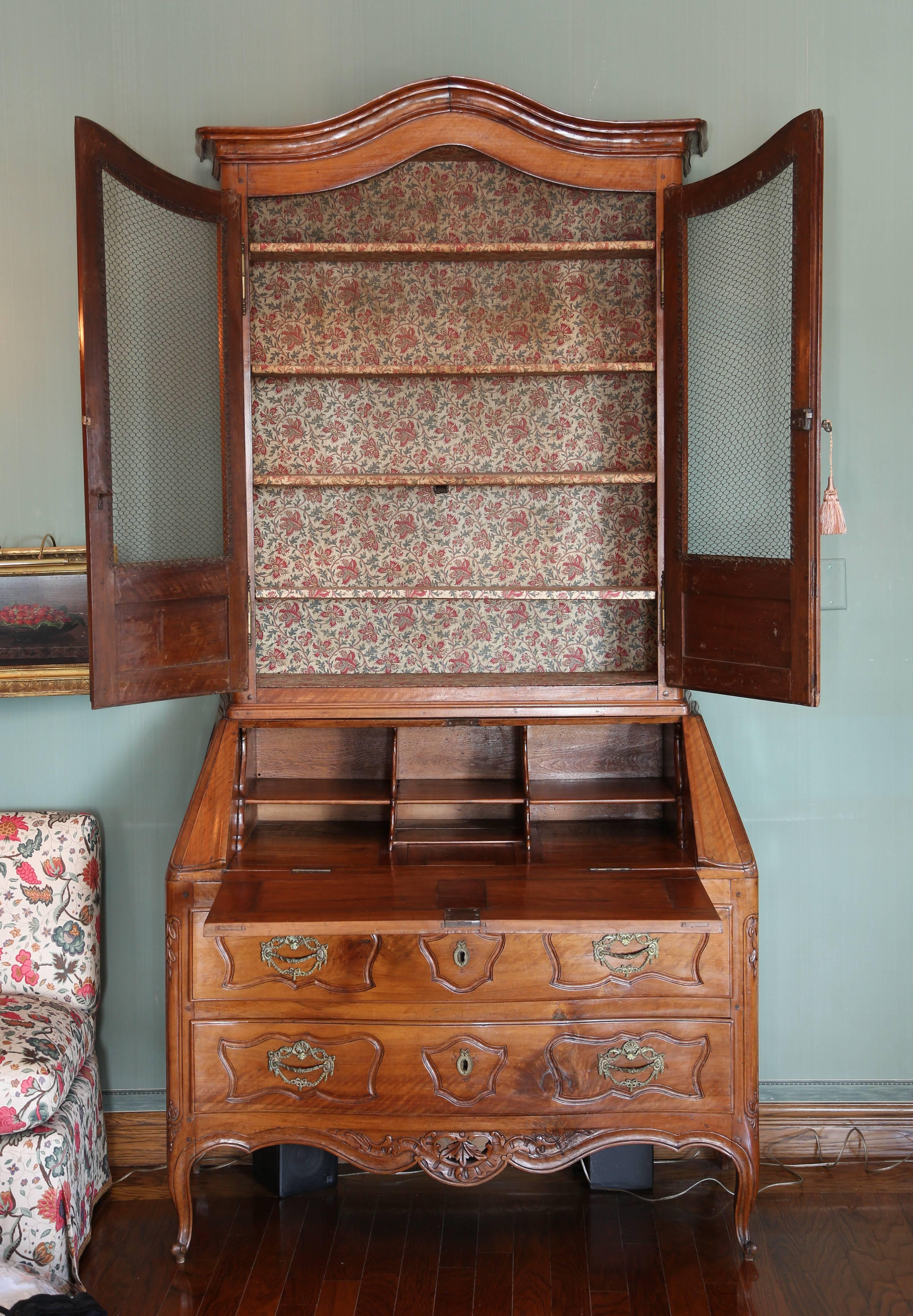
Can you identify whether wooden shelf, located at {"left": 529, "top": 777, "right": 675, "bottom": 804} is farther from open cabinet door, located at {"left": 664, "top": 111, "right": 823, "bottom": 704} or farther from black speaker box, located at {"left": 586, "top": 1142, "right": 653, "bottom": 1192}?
black speaker box, located at {"left": 586, "top": 1142, "right": 653, "bottom": 1192}

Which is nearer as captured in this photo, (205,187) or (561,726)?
(205,187)

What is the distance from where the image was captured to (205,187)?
2.59 meters

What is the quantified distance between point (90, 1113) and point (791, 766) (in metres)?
1.98

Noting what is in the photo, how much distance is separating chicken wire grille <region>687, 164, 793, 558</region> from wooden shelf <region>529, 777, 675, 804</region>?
0.60 meters

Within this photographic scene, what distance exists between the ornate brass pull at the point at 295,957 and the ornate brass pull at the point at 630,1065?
632mm

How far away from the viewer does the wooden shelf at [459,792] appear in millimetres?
2637

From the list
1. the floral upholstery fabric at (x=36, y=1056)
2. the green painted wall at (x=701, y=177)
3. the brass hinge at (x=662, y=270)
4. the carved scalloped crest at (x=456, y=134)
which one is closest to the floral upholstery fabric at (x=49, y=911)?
the floral upholstery fabric at (x=36, y=1056)

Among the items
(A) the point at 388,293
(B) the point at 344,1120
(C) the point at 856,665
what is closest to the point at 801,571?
(C) the point at 856,665

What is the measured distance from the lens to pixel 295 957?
2.37m

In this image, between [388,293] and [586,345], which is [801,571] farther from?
[388,293]

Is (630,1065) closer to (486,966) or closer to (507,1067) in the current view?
(507,1067)

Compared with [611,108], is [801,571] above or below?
below

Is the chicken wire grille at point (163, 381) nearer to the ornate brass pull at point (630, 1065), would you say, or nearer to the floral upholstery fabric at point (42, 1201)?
the floral upholstery fabric at point (42, 1201)

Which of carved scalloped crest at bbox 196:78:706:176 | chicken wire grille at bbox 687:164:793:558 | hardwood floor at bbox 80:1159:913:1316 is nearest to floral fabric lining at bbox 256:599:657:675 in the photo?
chicken wire grille at bbox 687:164:793:558
